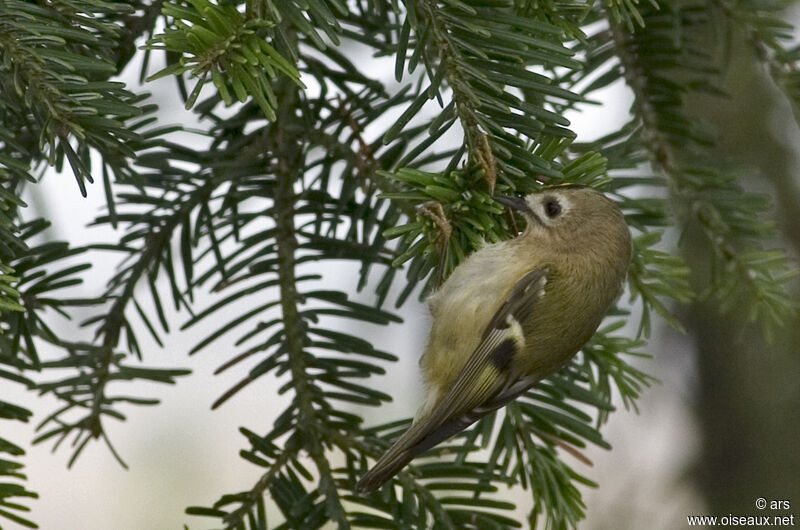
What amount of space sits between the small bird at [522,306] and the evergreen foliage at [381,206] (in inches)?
1.3

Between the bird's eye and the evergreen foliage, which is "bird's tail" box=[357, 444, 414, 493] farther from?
the bird's eye

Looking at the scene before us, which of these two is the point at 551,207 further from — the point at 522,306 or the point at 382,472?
the point at 382,472

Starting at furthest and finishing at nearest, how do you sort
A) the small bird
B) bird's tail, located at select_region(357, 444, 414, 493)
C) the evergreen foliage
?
1. the small bird
2. bird's tail, located at select_region(357, 444, 414, 493)
3. the evergreen foliage

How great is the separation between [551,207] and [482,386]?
0.24 m

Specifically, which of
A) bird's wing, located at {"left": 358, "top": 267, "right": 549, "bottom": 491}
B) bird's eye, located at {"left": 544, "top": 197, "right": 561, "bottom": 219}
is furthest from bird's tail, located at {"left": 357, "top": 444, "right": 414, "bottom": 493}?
bird's eye, located at {"left": 544, "top": 197, "right": 561, "bottom": 219}

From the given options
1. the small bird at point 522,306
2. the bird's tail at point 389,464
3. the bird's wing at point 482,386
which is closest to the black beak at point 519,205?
the small bird at point 522,306

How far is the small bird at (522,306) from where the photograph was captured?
1027 mm

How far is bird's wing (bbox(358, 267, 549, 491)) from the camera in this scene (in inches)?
35.5

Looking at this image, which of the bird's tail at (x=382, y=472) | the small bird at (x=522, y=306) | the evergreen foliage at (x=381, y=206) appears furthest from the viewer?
the small bird at (x=522, y=306)

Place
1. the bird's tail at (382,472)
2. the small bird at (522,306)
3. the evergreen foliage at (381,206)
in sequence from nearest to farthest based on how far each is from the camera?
1. the evergreen foliage at (381,206)
2. the bird's tail at (382,472)
3. the small bird at (522,306)

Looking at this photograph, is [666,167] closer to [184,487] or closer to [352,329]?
[352,329]

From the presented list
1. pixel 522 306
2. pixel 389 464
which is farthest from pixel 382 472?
pixel 522 306

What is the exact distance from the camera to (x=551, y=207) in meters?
1.11

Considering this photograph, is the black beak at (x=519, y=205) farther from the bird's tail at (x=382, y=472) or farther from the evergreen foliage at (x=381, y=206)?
the bird's tail at (x=382, y=472)
